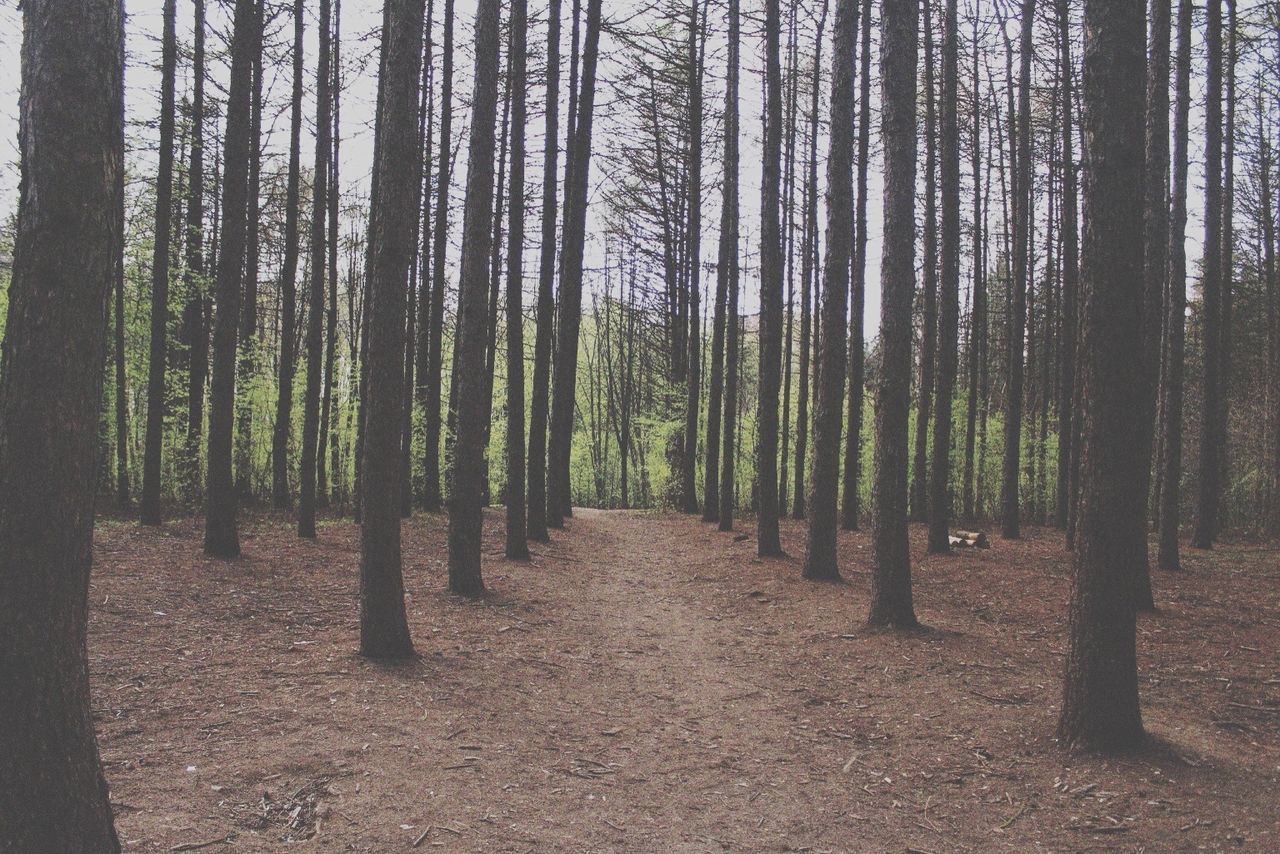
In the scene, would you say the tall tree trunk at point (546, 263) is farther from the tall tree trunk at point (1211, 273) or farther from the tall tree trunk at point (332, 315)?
the tall tree trunk at point (1211, 273)

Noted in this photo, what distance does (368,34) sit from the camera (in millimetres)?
9578

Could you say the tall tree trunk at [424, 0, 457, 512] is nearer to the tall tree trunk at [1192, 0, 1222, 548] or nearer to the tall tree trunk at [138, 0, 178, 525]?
the tall tree trunk at [138, 0, 178, 525]

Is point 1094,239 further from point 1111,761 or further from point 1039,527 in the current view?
point 1039,527

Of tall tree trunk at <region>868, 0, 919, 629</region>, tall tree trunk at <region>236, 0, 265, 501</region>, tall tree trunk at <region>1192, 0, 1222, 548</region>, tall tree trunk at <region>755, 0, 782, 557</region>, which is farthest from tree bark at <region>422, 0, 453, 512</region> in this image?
tall tree trunk at <region>1192, 0, 1222, 548</region>

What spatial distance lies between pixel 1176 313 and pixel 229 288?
1396 centimetres

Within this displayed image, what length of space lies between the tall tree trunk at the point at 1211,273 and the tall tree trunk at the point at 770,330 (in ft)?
22.9

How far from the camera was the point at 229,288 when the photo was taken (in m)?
Result: 9.51

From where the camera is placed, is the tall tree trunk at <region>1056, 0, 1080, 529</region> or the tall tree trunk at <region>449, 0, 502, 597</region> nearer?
the tall tree trunk at <region>449, 0, 502, 597</region>

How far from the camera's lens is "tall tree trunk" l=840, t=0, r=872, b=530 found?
14278 mm

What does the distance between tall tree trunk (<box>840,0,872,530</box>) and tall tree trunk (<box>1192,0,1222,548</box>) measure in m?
5.48

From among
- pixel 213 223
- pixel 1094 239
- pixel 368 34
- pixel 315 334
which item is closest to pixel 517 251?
pixel 368 34

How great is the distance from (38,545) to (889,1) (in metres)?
8.45

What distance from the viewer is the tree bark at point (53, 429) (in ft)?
8.00

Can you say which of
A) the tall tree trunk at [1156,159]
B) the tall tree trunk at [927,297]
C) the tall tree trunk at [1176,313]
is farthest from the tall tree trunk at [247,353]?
the tall tree trunk at [1176,313]
